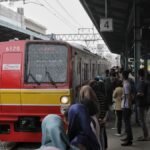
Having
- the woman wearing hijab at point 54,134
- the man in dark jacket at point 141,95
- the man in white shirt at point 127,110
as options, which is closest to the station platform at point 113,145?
the man in white shirt at point 127,110

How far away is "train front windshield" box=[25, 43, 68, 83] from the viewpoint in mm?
10602

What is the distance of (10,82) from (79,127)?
541cm

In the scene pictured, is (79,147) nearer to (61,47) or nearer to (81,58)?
(61,47)

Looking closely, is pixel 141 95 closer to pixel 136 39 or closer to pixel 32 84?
pixel 32 84

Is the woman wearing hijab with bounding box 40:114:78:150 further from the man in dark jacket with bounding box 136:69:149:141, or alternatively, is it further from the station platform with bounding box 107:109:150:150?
the man in dark jacket with bounding box 136:69:149:141

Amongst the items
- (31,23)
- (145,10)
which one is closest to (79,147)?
(145,10)

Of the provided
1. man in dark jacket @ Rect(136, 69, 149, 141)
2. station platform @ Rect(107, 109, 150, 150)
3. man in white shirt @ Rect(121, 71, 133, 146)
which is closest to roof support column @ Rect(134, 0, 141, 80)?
station platform @ Rect(107, 109, 150, 150)

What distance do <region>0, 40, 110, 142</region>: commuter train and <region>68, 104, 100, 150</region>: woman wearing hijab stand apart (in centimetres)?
481

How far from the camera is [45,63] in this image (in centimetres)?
1074

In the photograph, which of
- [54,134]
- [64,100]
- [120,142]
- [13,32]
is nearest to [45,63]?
[64,100]

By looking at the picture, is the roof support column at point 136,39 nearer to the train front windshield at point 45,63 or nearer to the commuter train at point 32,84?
the commuter train at point 32,84

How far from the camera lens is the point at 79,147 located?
213 inches

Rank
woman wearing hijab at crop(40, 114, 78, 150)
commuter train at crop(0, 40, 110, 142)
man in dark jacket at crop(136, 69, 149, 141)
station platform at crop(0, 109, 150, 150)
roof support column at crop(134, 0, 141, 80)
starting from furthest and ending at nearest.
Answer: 1. roof support column at crop(134, 0, 141, 80)
2. man in dark jacket at crop(136, 69, 149, 141)
3. station platform at crop(0, 109, 150, 150)
4. commuter train at crop(0, 40, 110, 142)
5. woman wearing hijab at crop(40, 114, 78, 150)

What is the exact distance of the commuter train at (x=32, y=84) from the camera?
10398mm
